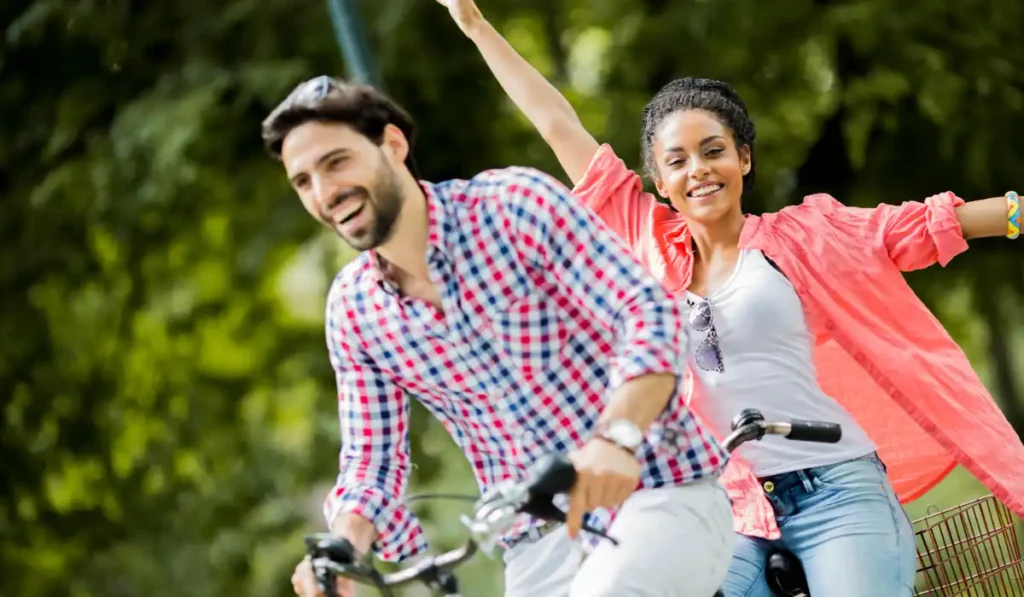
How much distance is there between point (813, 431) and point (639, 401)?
0.75 meters

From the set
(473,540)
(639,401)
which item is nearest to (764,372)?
(639,401)

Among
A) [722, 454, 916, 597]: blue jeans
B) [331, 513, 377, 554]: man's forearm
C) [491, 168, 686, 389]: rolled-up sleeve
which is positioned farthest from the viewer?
[722, 454, 916, 597]: blue jeans

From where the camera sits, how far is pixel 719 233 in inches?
121

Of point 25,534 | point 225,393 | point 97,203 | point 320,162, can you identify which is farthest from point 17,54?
point 320,162

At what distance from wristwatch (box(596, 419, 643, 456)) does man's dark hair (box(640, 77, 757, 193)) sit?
4.08 feet

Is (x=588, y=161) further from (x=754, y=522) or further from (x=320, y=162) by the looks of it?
(x=320, y=162)

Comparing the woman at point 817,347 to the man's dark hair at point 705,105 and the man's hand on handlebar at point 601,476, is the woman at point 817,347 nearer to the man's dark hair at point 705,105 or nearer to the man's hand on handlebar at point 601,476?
the man's dark hair at point 705,105

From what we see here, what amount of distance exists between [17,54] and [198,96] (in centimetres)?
120

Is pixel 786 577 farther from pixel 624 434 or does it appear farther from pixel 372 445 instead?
A: pixel 624 434

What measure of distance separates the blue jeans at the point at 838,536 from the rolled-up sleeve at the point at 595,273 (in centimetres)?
92

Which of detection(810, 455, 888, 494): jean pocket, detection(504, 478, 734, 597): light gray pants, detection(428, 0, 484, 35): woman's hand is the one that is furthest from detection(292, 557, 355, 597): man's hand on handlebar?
detection(428, 0, 484, 35): woman's hand

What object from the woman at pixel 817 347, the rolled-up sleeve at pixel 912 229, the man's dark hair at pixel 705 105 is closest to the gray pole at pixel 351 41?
the woman at pixel 817 347

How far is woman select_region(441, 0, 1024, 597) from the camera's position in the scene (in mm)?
2859

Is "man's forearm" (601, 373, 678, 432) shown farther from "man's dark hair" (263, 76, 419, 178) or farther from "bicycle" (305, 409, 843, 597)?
"man's dark hair" (263, 76, 419, 178)
